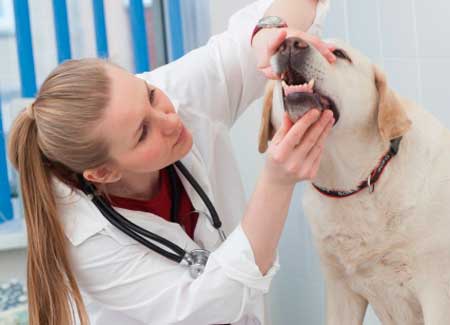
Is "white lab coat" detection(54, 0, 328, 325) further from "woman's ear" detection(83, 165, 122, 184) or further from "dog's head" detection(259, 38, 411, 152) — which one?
"dog's head" detection(259, 38, 411, 152)

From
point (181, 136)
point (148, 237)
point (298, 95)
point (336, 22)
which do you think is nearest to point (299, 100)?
point (298, 95)

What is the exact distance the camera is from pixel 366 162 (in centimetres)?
114

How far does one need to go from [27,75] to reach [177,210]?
37.6 inches

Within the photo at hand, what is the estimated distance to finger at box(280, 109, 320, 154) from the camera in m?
0.99

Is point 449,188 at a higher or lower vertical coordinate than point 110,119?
lower

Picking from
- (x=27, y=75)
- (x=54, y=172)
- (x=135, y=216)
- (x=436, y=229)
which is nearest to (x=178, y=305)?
(x=135, y=216)

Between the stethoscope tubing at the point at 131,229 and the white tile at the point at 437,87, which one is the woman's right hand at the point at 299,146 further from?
the white tile at the point at 437,87

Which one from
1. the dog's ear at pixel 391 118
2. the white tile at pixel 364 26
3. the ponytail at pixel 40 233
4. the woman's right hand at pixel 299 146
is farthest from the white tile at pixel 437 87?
the ponytail at pixel 40 233

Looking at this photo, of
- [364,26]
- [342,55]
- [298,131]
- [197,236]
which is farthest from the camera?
[364,26]

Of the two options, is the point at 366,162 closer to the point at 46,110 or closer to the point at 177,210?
the point at 177,210

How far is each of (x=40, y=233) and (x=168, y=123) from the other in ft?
0.93

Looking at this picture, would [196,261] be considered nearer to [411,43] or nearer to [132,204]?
[132,204]

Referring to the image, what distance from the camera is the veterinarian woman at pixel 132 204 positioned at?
1.11 m

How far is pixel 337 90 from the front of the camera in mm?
1069
